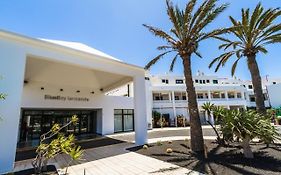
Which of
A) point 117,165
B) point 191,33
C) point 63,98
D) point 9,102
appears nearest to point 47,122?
point 63,98

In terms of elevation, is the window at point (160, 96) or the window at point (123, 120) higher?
the window at point (160, 96)

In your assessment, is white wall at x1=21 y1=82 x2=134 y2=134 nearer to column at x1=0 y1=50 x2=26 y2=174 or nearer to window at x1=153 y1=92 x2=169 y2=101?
column at x1=0 y1=50 x2=26 y2=174

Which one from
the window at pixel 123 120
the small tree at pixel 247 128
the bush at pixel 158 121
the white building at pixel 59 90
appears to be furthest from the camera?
the bush at pixel 158 121

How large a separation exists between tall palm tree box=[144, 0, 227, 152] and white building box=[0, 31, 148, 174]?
12.5 ft

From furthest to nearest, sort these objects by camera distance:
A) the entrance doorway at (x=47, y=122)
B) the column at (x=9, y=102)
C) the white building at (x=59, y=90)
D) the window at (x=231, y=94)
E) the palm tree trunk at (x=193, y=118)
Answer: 1. the window at (x=231, y=94)
2. the entrance doorway at (x=47, y=122)
3. the palm tree trunk at (x=193, y=118)
4. the white building at (x=59, y=90)
5. the column at (x=9, y=102)

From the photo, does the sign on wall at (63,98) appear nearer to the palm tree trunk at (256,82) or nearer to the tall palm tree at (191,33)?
the tall palm tree at (191,33)

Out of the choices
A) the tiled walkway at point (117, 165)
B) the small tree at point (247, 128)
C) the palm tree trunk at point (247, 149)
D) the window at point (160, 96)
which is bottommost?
the tiled walkway at point (117, 165)

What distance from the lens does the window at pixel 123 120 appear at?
832 inches

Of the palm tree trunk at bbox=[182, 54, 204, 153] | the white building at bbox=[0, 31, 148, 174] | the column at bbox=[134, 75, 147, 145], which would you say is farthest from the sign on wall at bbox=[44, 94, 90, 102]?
the palm tree trunk at bbox=[182, 54, 204, 153]

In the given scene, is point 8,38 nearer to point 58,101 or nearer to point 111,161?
point 111,161

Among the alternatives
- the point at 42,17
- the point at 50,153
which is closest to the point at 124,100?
the point at 42,17

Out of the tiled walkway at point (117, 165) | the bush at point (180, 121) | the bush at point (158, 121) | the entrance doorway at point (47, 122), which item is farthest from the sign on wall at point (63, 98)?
the bush at point (180, 121)

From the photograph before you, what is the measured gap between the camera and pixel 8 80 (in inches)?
288

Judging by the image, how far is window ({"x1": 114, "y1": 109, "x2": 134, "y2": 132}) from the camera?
21136 millimetres
